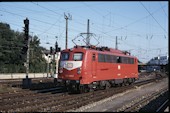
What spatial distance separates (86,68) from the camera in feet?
70.3

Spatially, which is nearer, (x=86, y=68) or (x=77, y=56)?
(x=86, y=68)

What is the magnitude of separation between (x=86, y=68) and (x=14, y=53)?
53.0 meters

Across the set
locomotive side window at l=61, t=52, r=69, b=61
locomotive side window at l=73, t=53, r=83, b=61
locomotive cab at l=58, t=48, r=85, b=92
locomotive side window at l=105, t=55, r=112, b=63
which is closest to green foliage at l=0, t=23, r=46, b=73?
locomotive side window at l=105, t=55, r=112, b=63

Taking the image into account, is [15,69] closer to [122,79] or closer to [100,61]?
[122,79]

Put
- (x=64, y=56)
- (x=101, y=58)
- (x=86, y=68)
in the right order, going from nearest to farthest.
Result: (x=86, y=68)
(x=64, y=56)
(x=101, y=58)

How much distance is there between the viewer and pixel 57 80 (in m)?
22.2

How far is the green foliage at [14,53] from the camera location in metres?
60.6

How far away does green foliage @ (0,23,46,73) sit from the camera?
2386 inches

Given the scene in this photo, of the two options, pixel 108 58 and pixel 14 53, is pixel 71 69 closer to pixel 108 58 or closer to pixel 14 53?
pixel 108 58

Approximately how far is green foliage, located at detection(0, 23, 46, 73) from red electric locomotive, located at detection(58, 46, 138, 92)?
1351 inches

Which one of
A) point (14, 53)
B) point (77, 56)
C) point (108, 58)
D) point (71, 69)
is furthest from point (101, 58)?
point (14, 53)

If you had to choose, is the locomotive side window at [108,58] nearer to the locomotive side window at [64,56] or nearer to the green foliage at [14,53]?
the locomotive side window at [64,56]

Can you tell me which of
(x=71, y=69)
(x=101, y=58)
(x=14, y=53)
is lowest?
(x=71, y=69)

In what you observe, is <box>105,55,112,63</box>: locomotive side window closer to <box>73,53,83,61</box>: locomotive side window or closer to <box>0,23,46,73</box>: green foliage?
<box>73,53,83,61</box>: locomotive side window
